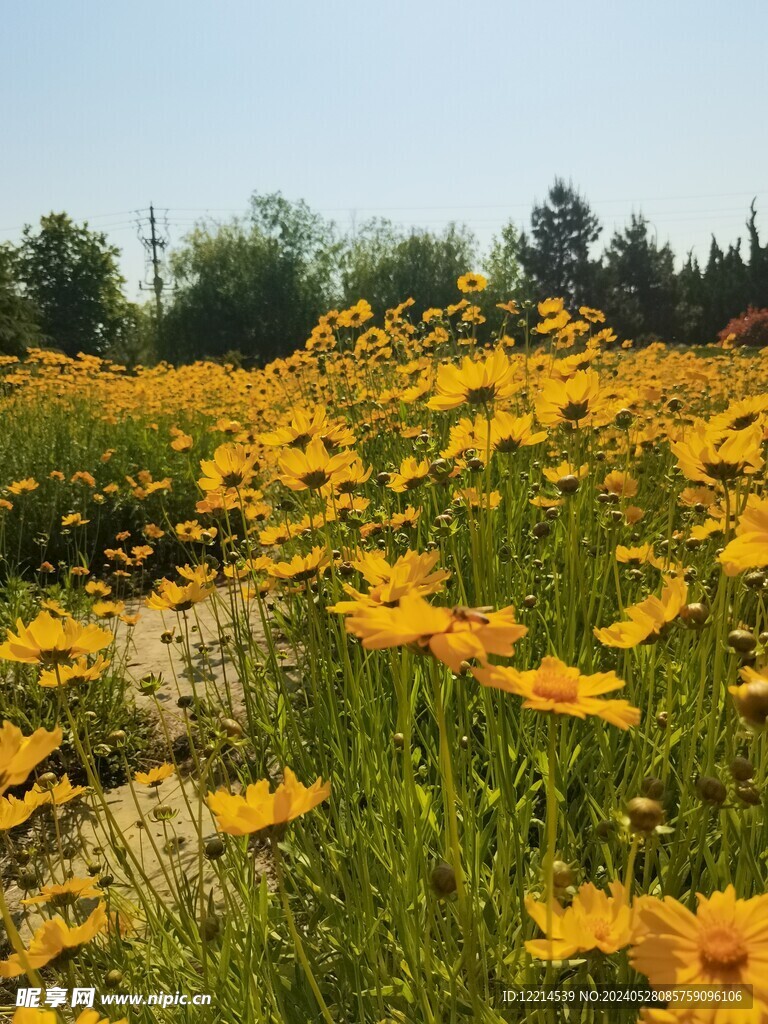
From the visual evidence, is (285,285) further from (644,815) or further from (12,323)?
(644,815)

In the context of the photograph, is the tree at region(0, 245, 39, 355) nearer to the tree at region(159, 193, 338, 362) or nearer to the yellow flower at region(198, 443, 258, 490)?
the tree at region(159, 193, 338, 362)

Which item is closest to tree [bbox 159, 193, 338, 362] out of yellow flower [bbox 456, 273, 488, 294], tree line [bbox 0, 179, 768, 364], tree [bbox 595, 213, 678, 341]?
tree line [bbox 0, 179, 768, 364]

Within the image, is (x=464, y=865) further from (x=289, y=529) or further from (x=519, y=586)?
(x=289, y=529)

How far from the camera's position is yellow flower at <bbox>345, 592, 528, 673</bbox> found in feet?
1.89

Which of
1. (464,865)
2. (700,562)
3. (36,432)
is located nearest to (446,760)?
(464,865)

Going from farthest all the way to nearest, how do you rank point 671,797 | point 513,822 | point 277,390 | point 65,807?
point 277,390, point 65,807, point 671,797, point 513,822

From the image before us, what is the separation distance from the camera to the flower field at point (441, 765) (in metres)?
0.65

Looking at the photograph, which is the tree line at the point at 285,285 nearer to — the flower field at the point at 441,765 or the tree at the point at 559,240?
the tree at the point at 559,240

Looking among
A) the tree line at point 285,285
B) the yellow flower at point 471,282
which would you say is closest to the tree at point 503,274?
the tree line at point 285,285

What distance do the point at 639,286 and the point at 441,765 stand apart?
36676 mm

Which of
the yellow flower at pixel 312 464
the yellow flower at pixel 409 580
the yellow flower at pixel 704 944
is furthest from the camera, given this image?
the yellow flower at pixel 312 464

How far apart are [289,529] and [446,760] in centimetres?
130

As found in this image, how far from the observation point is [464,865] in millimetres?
1218

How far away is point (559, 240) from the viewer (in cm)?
4466
